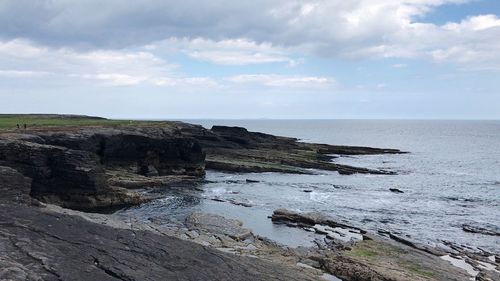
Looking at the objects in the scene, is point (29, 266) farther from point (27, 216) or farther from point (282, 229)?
point (282, 229)

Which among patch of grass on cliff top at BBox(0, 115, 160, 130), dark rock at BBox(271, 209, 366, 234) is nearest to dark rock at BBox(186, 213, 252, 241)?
dark rock at BBox(271, 209, 366, 234)

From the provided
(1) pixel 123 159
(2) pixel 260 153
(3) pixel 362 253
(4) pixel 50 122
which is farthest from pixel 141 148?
(3) pixel 362 253

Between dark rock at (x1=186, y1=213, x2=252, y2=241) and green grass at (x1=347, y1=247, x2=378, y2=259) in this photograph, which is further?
dark rock at (x1=186, y1=213, x2=252, y2=241)

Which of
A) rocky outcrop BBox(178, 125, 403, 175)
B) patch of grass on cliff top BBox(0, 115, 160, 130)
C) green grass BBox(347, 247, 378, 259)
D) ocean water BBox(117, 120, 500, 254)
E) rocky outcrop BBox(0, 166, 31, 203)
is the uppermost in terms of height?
patch of grass on cliff top BBox(0, 115, 160, 130)

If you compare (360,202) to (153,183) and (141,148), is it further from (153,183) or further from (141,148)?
(141,148)

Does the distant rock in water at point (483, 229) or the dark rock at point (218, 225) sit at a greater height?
the dark rock at point (218, 225)

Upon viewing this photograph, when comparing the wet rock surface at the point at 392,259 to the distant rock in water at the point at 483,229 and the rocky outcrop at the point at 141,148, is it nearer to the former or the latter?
the distant rock in water at the point at 483,229

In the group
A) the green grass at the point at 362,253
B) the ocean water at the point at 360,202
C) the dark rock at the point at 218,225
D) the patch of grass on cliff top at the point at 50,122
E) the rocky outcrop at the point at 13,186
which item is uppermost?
the patch of grass on cliff top at the point at 50,122

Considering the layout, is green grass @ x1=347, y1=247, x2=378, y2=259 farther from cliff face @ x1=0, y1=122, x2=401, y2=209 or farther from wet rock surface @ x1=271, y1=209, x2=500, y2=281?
cliff face @ x1=0, y1=122, x2=401, y2=209

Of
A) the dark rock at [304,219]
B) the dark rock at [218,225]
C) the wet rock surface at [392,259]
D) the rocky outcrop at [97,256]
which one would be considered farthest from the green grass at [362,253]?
the rocky outcrop at [97,256]

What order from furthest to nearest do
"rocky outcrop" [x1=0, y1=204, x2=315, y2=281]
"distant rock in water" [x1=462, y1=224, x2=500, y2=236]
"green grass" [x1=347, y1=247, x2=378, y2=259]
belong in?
1. "distant rock in water" [x1=462, y1=224, x2=500, y2=236]
2. "green grass" [x1=347, y1=247, x2=378, y2=259]
3. "rocky outcrop" [x1=0, y1=204, x2=315, y2=281]

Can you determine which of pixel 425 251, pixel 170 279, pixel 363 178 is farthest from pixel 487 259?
pixel 363 178

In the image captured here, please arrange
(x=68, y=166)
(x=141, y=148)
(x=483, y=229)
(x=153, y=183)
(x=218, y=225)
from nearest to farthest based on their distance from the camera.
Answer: (x=218, y=225) < (x=483, y=229) < (x=68, y=166) < (x=153, y=183) < (x=141, y=148)

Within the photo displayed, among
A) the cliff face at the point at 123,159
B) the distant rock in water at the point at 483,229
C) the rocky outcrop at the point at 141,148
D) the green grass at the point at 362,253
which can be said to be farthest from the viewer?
the rocky outcrop at the point at 141,148
